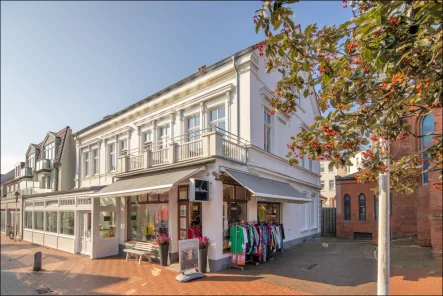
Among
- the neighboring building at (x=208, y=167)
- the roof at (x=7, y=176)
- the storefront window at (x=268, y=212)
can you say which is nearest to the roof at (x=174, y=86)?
the neighboring building at (x=208, y=167)

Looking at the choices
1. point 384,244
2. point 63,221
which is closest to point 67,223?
point 63,221

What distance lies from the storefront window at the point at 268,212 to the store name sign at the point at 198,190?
393 centimetres

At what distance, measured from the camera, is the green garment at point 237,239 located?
1045 centimetres

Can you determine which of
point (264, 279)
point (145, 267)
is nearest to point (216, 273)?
point (264, 279)

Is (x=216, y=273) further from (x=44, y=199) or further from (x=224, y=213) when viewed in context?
(x=44, y=199)

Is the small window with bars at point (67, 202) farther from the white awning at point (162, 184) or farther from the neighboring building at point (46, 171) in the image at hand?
the white awning at point (162, 184)

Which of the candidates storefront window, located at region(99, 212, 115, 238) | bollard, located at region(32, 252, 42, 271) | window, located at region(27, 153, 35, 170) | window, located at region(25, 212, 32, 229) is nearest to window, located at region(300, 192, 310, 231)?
storefront window, located at region(99, 212, 115, 238)

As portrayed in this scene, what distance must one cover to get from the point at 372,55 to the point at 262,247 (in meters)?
8.51

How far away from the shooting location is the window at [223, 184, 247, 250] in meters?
11.4

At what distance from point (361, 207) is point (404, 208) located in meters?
3.15

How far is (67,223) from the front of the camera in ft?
54.2

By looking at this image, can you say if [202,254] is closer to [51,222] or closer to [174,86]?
[174,86]

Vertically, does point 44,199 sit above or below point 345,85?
below

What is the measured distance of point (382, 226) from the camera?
6.25 m
